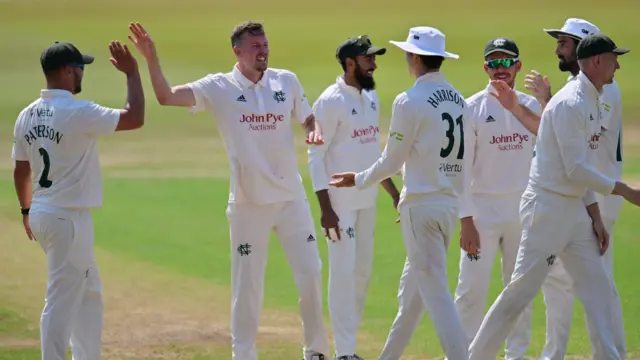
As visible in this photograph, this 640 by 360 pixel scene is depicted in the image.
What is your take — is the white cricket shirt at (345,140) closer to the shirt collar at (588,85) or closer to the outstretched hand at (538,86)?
the outstretched hand at (538,86)

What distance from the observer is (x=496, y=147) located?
7.35 meters

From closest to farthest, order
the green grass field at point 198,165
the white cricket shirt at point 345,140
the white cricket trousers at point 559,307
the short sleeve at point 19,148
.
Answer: the short sleeve at point 19,148 → the white cricket trousers at point 559,307 → the white cricket shirt at point 345,140 → the green grass field at point 198,165

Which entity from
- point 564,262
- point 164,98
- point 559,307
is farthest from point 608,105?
point 164,98

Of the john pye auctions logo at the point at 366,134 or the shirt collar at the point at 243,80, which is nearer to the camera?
the shirt collar at the point at 243,80

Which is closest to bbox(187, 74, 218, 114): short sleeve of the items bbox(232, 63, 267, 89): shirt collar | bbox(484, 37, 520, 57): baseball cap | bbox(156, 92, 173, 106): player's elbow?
bbox(232, 63, 267, 89): shirt collar

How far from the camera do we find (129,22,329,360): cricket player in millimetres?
6973

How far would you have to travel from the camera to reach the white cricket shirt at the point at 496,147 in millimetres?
7340

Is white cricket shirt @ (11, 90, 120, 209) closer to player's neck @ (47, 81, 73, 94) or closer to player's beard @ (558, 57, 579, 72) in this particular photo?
player's neck @ (47, 81, 73, 94)

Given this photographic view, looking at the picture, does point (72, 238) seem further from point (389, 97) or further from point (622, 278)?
point (389, 97)

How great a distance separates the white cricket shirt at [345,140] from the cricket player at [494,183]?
71 cm

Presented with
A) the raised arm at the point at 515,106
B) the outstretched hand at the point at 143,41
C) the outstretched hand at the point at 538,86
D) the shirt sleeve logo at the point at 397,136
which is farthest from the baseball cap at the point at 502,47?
the outstretched hand at the point at 143,41

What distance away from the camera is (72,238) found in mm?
6434

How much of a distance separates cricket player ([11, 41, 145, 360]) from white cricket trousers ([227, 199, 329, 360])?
0.90 meters

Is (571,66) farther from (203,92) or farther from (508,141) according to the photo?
(203,92)
